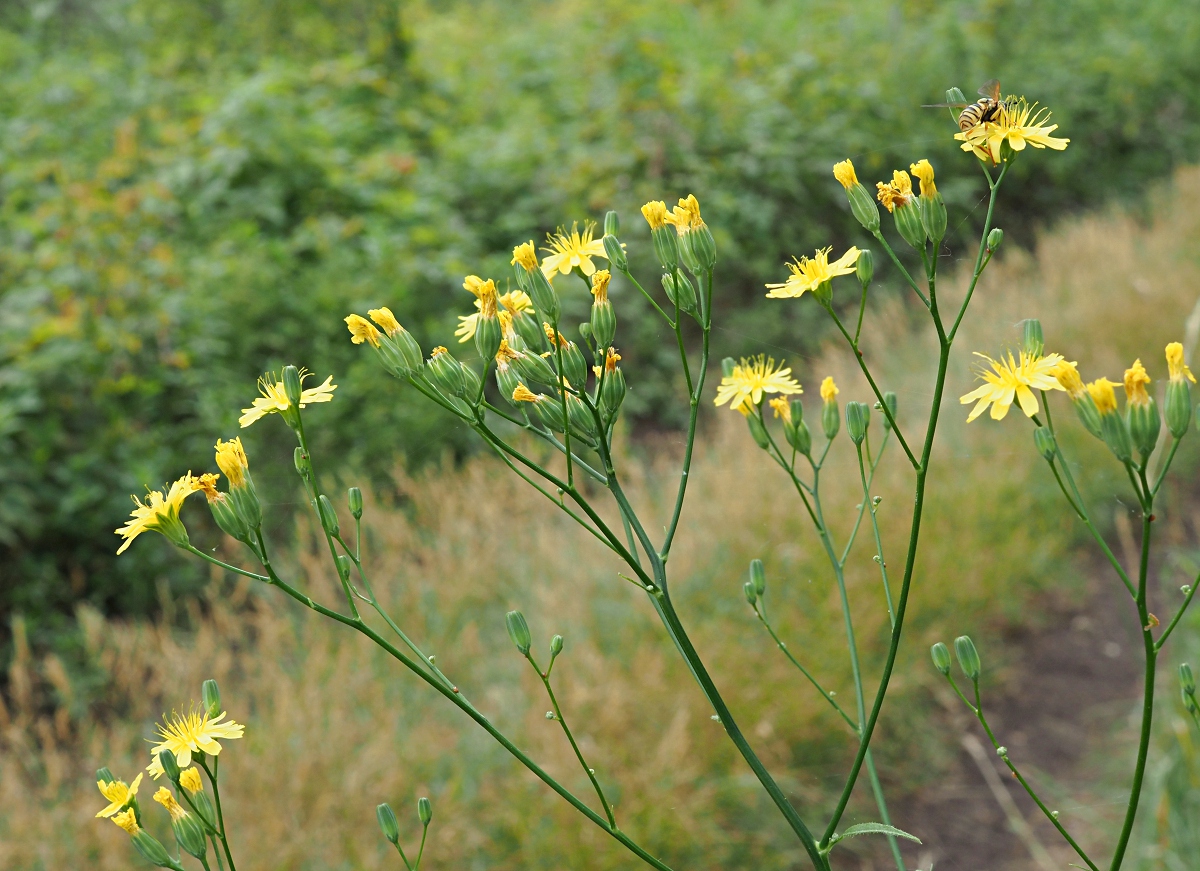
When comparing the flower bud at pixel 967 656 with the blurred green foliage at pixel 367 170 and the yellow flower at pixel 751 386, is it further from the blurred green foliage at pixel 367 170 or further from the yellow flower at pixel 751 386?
the blurred green foliage at pixel 367 170

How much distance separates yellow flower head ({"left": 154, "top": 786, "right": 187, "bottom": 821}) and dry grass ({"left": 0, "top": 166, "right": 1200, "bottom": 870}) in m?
1.80

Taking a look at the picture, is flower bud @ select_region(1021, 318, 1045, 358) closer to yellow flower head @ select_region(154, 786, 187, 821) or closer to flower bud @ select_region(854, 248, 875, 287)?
flower bud @ select_region(854, 248, 875, 287)

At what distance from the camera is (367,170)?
20.0ft

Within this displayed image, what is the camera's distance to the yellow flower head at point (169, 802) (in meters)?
0.93

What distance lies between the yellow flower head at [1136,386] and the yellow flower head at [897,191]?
25 cm

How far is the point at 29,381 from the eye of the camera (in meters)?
4.26

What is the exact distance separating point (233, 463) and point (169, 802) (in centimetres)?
32

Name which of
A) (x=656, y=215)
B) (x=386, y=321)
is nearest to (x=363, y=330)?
(x=386, y=321)

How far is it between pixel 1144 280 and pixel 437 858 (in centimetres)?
479

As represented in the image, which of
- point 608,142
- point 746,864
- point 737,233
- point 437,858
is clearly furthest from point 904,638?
point 608,142

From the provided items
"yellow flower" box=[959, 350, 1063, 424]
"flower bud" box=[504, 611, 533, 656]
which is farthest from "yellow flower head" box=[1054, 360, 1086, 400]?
"flower bud" box=[504, 611, 533, 656]

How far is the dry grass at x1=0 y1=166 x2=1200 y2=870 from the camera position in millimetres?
2820

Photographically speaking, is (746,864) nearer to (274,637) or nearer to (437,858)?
(437,858)

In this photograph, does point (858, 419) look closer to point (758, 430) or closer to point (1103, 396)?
point (758, 430)
